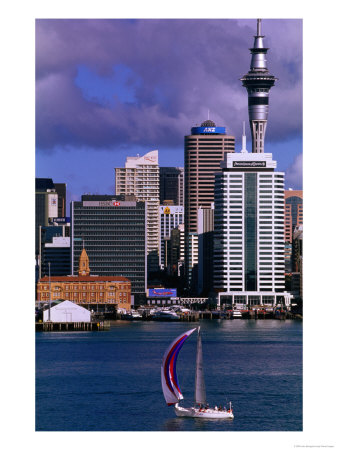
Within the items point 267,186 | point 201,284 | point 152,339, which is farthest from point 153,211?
point 152,339

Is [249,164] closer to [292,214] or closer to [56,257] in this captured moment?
[56,257]

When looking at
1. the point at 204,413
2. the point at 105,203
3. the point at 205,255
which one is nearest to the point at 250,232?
the point at 205,255

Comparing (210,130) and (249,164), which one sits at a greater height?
(210,130)

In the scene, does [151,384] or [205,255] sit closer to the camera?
[151,384]

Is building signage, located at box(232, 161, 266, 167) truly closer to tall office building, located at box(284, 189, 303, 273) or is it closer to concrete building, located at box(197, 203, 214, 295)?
concrete building, located at box(197, 203, 214, 295)
